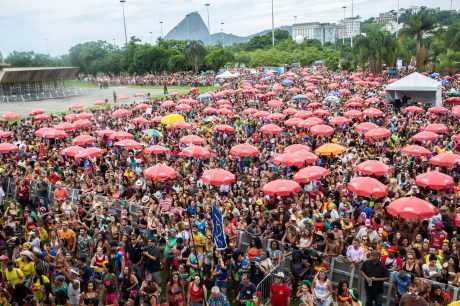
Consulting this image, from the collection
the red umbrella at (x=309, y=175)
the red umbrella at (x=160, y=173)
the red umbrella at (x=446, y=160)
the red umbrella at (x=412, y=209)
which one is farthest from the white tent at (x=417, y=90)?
the red umbrella at (x=160, y=173)

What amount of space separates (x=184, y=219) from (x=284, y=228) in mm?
2479

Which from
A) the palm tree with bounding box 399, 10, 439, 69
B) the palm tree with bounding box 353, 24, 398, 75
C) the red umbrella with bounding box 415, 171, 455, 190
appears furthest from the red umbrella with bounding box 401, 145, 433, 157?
the palm tree with bounding box 399, 10, 439, 69

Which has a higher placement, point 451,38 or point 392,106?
point 451,38

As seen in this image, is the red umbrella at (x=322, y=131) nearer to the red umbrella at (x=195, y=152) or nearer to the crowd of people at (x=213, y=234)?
the crowd of people at (x=213, y=234)

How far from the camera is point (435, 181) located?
11766 mm

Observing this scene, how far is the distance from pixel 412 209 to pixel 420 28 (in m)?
49.1

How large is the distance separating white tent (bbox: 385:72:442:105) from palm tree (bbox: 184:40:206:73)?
41.9m

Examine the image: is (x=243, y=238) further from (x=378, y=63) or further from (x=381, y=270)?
(x=378, y=63)

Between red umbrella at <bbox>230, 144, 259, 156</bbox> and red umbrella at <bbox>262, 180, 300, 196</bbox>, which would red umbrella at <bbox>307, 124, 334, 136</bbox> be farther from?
red umbrella at <bbox>262, 180, 300, 196</bbox>

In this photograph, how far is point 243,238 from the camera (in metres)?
10.2

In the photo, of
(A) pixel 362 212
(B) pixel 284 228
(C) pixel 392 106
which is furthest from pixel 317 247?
(C) pixel 392 106

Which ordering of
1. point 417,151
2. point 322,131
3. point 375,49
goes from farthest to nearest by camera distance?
point 375,49, point 322,131, point 417,151

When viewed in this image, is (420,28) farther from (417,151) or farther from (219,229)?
(219,229)

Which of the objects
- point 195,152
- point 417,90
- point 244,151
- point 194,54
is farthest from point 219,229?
point 194,54
